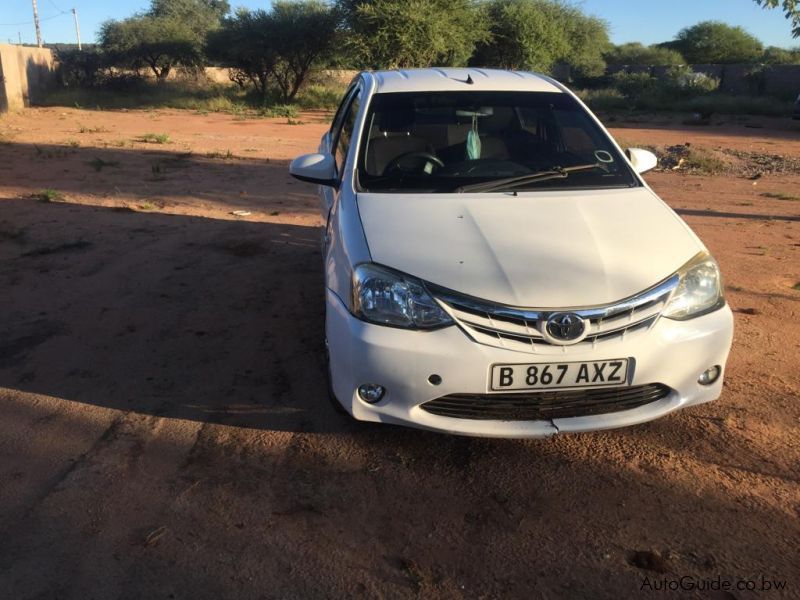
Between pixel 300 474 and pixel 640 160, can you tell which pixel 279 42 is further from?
pixel 300 474

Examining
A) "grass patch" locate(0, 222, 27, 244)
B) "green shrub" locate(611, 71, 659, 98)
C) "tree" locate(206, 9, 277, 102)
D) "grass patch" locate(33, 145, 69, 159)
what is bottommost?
"grass patch" locate(0, 222, 27, 244)

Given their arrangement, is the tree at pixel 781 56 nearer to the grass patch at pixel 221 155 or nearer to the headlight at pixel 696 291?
the grass patch at pixel 221 155

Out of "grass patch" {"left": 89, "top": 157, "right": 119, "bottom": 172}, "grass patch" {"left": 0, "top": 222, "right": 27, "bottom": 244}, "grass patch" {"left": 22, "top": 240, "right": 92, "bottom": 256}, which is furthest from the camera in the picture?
"grass patch" {"left": 89, "top": 157, "right": 119, "bottom": 172}

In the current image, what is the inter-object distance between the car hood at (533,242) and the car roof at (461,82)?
1046mm

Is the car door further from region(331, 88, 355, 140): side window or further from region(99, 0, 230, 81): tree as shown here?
region(99, 0, 230, 81): tree

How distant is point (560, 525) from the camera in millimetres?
2688

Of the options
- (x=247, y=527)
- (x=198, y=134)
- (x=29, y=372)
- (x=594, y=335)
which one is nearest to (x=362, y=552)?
(x=247, y=527)

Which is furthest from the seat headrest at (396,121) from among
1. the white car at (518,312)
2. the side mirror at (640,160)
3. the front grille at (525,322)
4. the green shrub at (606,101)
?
the green shrub at (606,101)

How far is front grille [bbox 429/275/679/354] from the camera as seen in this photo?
9.02ft

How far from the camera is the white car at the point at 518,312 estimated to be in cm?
276

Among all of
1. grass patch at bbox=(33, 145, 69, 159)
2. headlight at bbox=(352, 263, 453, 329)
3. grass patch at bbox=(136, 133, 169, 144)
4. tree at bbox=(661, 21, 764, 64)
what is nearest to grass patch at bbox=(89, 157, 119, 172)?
grass patch at bbox=(33, 145, 69, 159)

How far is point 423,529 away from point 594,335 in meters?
1.03

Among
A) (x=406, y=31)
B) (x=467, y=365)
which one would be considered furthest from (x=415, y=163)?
(x=406, y=31)

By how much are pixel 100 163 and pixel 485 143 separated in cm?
974
